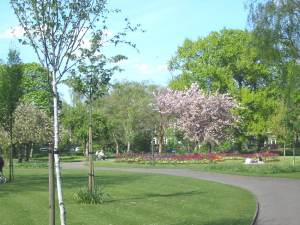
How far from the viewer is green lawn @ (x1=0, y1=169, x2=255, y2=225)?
13.1 metres

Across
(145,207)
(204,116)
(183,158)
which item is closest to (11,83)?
(145,207)

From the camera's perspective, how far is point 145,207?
15352 mm

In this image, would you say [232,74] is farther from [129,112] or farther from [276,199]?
[276,199]

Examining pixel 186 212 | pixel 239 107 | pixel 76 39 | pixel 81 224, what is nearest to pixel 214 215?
pixel 186 212

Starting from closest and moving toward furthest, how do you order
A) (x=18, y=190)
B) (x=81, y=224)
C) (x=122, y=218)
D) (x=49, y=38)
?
(x=49, y=38) < (x=81, y=224) < (x=122, y=218) < (x=18, y=190)

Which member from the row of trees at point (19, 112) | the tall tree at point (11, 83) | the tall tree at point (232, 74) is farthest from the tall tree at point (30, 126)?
the tall tree at point (11, 83)

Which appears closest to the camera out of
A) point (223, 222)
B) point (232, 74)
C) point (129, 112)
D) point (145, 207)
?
point (223, 222)

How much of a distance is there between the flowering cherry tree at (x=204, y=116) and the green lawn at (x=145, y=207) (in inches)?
1305

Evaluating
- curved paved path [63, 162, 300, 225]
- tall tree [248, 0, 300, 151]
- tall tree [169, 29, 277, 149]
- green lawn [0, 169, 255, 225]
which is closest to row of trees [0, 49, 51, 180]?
green lawn [0, 169, 255, 225]

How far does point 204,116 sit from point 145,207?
40.3 meters

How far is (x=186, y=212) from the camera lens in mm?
14367

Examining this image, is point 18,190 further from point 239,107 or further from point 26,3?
point 239,107

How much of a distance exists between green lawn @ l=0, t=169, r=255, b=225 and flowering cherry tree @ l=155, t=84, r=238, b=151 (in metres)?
33.1

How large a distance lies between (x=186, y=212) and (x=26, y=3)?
26.5 feet
